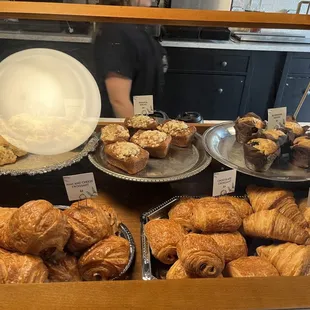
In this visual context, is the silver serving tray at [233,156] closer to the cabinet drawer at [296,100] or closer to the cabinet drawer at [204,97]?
the cabinet drawer at [204,97]

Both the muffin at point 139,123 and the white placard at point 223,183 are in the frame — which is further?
the muffin at point 139,123

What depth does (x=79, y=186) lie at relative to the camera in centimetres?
102

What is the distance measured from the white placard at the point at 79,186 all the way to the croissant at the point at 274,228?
449 mm

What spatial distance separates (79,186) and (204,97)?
4.36 ft

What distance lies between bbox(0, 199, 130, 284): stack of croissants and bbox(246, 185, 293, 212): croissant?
0.45 metres

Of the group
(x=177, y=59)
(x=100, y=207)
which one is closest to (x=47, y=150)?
(x=100, y=207)

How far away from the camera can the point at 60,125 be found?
130 cm

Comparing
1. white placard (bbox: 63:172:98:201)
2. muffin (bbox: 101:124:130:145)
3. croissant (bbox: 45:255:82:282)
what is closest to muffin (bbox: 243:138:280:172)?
muffin (bbox: 101:124:130:145)

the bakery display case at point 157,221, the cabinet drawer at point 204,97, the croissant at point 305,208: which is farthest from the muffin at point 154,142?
the croissant at point 305,208

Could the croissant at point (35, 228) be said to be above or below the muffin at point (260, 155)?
above

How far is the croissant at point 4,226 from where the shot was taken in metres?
0.79

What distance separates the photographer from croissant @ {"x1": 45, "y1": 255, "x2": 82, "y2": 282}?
30.6 inches

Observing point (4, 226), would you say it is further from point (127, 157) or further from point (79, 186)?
point (127, 157)

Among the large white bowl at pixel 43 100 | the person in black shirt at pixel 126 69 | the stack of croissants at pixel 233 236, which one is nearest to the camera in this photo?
the stack of croissants at pixel 233 236
